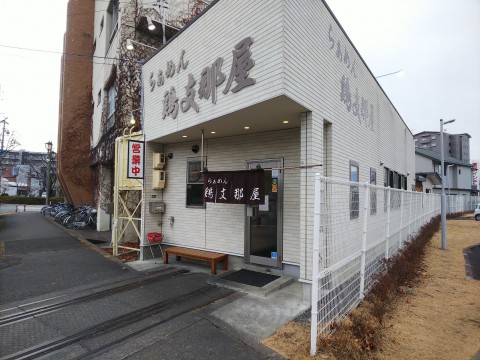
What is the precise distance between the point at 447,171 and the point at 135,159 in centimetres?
4618

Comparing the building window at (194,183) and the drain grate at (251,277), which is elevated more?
the building window at (194,183)

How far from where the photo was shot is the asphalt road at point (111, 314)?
397 cm

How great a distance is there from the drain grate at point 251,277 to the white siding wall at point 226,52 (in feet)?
12.8

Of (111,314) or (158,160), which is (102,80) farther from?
(111,314)

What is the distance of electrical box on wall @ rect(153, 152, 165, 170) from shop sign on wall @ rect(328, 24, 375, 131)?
232 inches

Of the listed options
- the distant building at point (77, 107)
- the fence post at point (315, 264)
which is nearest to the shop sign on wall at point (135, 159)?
the fence post at point (315, 264)

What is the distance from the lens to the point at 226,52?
619cm

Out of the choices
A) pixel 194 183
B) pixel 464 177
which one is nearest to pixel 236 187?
pixel 194 183

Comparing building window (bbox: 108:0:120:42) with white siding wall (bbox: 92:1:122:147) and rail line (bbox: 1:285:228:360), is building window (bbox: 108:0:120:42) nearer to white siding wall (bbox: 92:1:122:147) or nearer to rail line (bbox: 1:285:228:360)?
white siding wall (bbox: 92:1:122:147)

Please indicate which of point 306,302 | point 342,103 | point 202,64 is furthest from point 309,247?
point 202,64

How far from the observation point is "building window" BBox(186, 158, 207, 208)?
8953 millimetres

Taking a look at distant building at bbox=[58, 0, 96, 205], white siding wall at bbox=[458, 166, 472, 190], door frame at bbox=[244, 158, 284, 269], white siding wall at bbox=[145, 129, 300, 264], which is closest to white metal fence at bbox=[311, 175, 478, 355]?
white siding wall at bbox=[145, 129, 300, 264]

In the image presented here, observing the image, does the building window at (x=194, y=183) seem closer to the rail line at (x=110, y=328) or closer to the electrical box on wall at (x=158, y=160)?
the electrical box on wall at (x=158, y=160)

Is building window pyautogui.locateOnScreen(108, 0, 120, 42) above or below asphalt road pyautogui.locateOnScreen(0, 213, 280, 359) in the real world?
above
